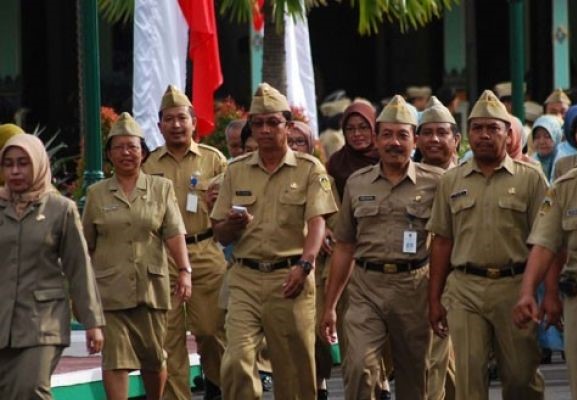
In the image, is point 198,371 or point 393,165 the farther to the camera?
point 198,371

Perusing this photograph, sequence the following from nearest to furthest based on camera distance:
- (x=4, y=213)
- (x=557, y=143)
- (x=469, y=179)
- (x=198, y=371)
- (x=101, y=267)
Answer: (x=4, y=213), (x=469, y=179), (x=101, y=267), (x=198, y=371), (x=557, y=143)

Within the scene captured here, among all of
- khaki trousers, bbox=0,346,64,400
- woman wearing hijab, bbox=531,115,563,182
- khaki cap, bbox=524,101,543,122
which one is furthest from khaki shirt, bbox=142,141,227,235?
khaki cap, bbox=524,101,543,122

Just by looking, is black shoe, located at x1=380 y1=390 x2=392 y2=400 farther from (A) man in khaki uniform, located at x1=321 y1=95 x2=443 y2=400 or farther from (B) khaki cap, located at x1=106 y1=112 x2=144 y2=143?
(B) khaki cap, located at x1=106 y1=112 x2=144 y2=143

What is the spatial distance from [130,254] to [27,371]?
2.33m

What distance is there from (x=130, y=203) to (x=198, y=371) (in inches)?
131

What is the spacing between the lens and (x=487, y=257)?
12094mm

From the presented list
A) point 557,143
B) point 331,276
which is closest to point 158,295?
point 331,276

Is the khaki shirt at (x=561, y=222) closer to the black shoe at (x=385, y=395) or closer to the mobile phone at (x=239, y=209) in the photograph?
the mobile phone at (x=239, y=209)

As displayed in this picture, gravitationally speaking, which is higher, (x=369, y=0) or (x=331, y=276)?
(x=369, y=0)

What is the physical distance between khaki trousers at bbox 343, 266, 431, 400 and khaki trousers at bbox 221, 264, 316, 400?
25cm

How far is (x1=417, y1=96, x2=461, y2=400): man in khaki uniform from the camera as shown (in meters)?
13.3

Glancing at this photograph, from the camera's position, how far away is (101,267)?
44.2ft

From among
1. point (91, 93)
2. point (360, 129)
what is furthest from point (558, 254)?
point (91, 93)

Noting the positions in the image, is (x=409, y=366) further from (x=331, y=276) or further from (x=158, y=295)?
(x=158, y=295)
